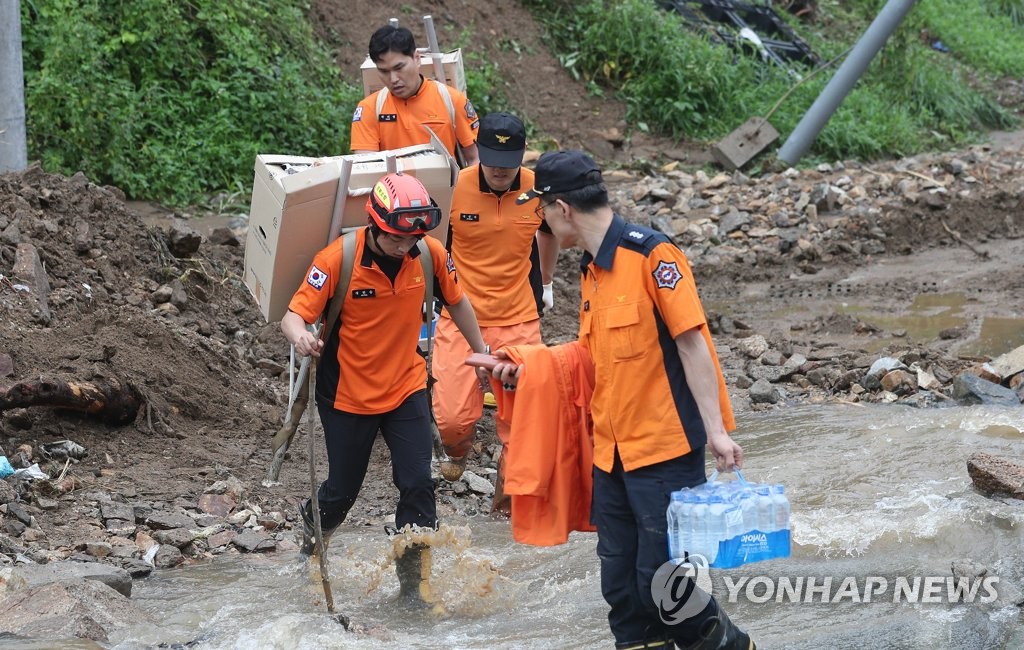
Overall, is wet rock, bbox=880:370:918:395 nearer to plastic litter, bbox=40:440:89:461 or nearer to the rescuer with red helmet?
the rescuer with red helmet

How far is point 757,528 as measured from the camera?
4.05 m

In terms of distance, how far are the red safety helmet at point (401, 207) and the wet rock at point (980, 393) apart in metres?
5.16

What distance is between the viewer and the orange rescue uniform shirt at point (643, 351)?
13.7 ft

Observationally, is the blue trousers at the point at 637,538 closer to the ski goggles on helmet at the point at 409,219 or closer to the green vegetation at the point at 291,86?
the ski goggles on helmet at the point at 409,219

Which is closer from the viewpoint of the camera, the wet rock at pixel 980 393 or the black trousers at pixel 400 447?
the black trousers at pixel 400 447

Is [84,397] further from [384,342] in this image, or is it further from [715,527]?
[715,527]

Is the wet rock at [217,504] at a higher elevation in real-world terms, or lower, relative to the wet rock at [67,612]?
lower

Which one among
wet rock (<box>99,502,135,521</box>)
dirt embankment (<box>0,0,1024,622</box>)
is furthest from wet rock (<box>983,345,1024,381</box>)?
wet rock (<box>99,502,135,521</box>)

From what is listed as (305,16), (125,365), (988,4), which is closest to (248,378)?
(125,365)

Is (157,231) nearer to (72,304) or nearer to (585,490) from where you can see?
(72,304)

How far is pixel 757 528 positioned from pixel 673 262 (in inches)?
36.6

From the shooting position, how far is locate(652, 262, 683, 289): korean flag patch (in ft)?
13.6

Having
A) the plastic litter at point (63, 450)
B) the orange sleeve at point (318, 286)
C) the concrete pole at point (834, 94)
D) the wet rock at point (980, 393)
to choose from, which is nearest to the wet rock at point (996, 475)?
the wet rock at point (980, 393)

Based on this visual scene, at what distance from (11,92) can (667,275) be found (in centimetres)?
740
